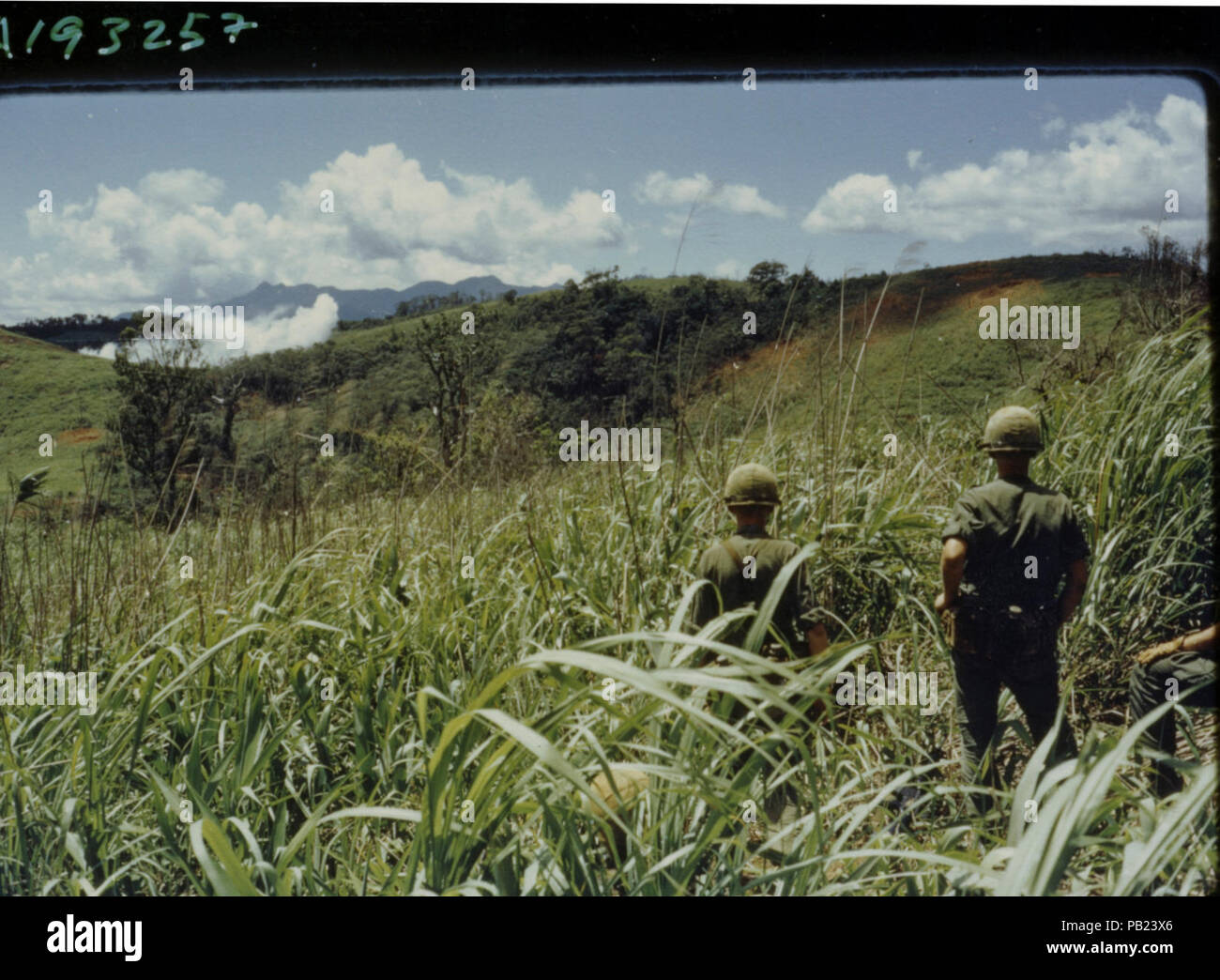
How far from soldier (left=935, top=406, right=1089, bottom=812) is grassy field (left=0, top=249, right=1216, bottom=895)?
3.3 inches

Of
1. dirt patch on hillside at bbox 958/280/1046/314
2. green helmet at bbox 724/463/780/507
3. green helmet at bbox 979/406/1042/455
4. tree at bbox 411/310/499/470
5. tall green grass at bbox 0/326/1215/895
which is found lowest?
tall green grass at bbox 0/326/1215/895

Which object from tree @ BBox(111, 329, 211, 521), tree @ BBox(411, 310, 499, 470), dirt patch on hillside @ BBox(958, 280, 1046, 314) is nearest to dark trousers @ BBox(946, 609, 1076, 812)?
dirt patch on hillside @ BBox(958, 280, 1046, 314)

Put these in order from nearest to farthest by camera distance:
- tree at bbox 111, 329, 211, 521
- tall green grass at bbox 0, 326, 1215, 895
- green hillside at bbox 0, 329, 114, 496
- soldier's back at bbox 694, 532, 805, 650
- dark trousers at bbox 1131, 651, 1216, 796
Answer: tall green grass at bbox 0, 326, 1215, 895 → dark trousers at bbox 1131, 651, 1216, 796 → soldier's back at bbox 694, 532, 805, 650 → green hillside at bbox 0, 329, 114, 496 → tree at bbox 111, 329, 211, 521

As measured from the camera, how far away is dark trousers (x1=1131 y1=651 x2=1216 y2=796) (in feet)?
6.16

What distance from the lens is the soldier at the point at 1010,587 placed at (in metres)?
2.02

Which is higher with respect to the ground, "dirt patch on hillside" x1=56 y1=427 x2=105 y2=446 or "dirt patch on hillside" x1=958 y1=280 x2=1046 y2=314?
"dirt patch on hillside" x1=958 y1=280 x2=1046 y2=314

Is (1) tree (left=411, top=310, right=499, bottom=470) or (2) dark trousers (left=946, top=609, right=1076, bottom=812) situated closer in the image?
(2) dark trousers (left=946, top=609, right=1076, bottom=812)

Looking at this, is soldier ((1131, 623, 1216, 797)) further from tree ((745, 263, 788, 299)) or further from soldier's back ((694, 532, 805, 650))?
tree ((745, 263, 788, 299))

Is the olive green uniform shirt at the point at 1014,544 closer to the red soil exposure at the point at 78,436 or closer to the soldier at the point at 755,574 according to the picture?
the soldier at the point at 755,574

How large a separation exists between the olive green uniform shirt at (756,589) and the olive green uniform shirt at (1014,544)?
0.45m

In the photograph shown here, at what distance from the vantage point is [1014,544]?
2.03 metres

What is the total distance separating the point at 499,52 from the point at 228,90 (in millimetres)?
736
